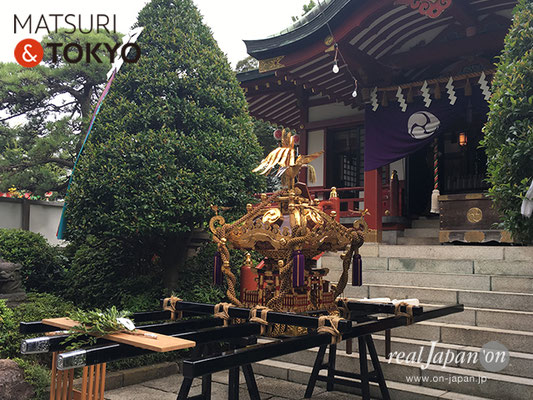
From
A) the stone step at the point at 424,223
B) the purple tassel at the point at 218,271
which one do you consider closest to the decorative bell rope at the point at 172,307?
the purple tassel at the point at 218,271

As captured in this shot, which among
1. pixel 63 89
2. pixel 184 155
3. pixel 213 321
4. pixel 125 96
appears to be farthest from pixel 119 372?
pixel 63 89

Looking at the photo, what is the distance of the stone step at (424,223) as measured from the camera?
11918 millimetres

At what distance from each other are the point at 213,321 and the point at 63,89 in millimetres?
17046

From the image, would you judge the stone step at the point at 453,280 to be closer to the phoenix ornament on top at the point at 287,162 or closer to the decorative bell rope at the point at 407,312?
the decorative bell rope at the point at 407,312

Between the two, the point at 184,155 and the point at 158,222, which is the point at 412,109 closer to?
the point at 184,155

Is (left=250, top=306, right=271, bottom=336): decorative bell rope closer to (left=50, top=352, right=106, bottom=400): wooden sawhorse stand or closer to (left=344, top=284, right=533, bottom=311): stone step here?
(left=50, top=352, right=106, bottom=400): wooden sawhorse stand

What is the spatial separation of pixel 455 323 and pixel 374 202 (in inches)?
185

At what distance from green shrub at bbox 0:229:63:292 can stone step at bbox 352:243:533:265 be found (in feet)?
20.6

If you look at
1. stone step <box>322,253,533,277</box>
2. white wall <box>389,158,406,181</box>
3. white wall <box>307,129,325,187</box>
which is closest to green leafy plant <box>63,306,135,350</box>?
stone step <box>322,253,533,277</box>

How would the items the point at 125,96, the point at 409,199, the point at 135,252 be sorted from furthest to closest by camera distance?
the point at 409,199 < the point at 135,252 < the point at 125,96

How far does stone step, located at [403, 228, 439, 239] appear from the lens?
37.1ft

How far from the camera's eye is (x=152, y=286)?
806cm

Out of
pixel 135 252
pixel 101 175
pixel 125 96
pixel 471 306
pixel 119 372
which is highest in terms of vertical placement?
pixel 125 96

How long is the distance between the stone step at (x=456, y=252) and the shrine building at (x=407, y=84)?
1.14 m
